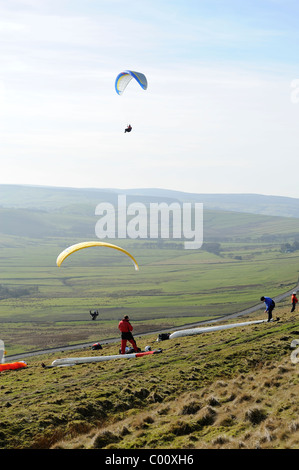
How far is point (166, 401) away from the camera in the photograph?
682 inches

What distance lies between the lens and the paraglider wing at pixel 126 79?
40.9m

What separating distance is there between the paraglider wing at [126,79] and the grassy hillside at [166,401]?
2386 centimetres

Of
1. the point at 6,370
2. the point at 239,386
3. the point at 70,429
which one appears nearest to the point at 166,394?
the point at 239,386

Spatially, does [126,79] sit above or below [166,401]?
above

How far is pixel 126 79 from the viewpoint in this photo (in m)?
43.0

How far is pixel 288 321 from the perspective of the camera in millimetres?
29766

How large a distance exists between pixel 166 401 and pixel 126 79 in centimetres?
3194

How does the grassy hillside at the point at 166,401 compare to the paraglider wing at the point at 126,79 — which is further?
the paraglider wing at the point at 126,79

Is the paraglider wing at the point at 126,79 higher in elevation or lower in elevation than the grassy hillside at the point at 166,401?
higher

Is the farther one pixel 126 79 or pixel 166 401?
pixel 126 79

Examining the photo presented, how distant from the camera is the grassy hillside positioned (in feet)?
43.4

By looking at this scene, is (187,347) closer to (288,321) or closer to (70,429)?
(288,321)

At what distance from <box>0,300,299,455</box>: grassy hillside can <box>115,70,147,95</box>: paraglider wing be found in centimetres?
2386

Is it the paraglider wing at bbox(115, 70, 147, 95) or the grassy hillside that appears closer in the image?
the grassy hillside
